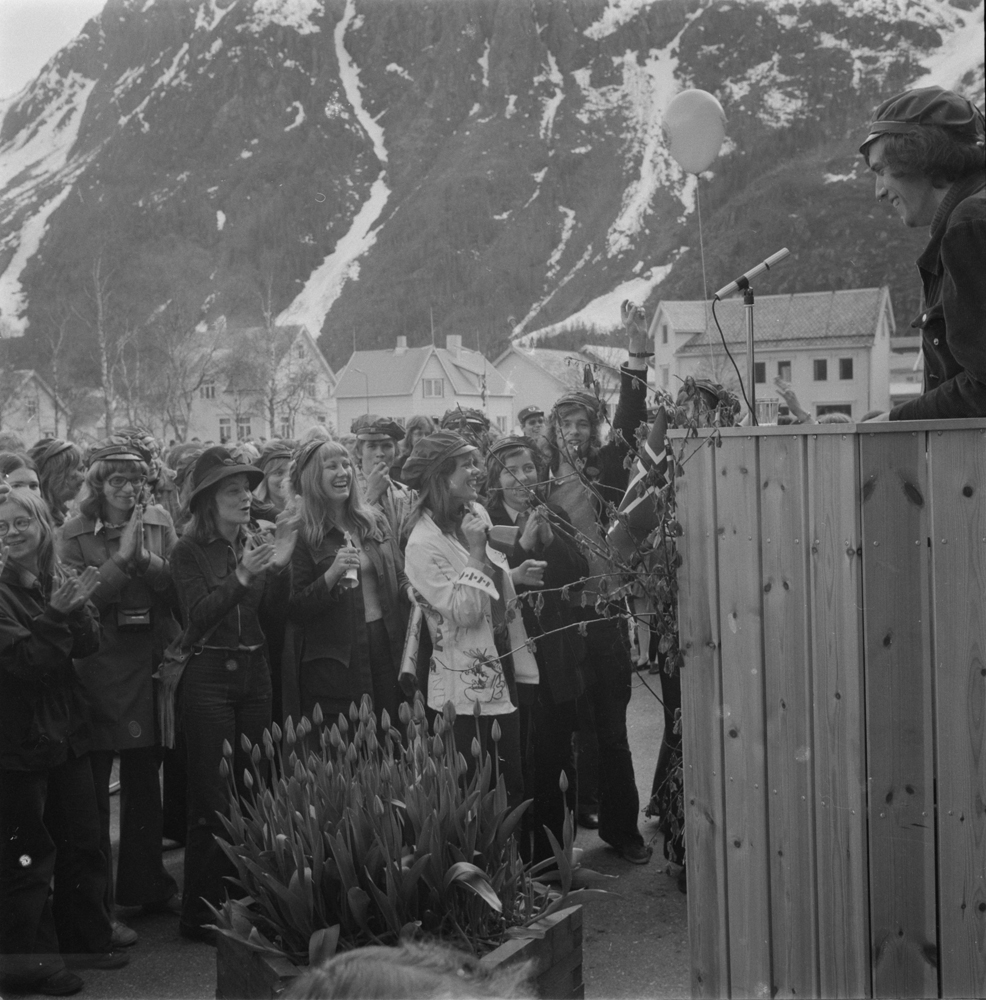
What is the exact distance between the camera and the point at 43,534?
4148mm

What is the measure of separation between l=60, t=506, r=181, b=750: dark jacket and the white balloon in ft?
8.95

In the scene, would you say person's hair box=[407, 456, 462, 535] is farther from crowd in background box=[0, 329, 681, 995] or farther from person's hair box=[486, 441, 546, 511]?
person's hair box=[486, 441, 546, 511]

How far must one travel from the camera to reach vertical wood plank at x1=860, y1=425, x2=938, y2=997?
2.52 meters

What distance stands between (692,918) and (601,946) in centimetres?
161

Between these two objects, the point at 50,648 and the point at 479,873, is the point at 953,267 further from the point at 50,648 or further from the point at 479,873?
Result: the point at 50,648

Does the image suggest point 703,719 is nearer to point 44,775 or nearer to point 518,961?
point 518,961

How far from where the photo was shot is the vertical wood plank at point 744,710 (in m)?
2.71

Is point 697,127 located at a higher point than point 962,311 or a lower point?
higher

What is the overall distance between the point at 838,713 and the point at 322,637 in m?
2.73

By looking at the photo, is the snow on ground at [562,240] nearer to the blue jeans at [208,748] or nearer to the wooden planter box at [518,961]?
the blue jeans at [208,748]

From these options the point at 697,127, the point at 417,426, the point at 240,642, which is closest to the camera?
the point at 240,642

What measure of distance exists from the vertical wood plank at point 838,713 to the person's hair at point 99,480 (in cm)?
311

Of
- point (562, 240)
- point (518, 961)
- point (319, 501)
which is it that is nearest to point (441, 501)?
point (319, 501)

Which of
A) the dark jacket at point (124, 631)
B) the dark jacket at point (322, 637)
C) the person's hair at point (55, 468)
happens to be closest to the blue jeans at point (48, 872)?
the dark jacket at point (124, 631)
